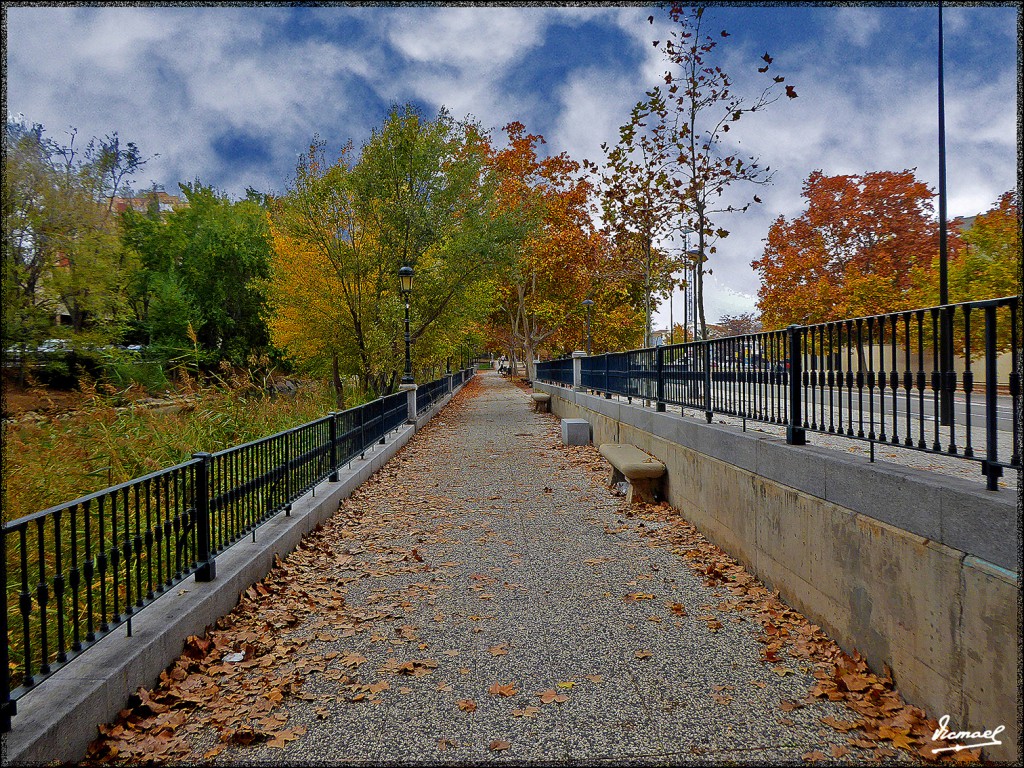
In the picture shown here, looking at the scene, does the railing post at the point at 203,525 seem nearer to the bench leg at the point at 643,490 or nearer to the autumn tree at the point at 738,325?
the bench leg at the point at 643,490

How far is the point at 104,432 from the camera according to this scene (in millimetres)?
7395

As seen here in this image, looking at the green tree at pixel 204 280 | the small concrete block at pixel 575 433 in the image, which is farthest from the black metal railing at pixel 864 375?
the green tree at pixel 204 280

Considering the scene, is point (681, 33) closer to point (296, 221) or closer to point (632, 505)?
point (632, 505)

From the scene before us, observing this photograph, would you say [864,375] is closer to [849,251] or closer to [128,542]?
[128,542]

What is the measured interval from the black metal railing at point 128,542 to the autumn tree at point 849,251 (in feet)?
88.6

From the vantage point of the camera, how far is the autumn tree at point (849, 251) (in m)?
28.6

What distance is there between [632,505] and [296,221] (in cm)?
1369

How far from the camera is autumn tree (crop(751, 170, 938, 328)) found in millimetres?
28562

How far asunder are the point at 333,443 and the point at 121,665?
18.4ft

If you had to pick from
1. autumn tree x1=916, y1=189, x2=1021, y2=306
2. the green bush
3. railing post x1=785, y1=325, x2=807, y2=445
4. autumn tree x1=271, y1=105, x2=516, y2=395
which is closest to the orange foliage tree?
autumn tree x1=271, y1=105, x2=516, y2=395

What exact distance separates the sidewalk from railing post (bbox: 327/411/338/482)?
1.80 meters

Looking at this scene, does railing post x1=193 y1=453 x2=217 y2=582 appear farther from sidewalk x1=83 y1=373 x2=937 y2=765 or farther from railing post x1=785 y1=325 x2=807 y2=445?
railing post x1=785 y1=325 x2=807 y2=445

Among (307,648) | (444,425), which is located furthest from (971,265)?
(307,648)

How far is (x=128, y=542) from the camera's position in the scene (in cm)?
364
